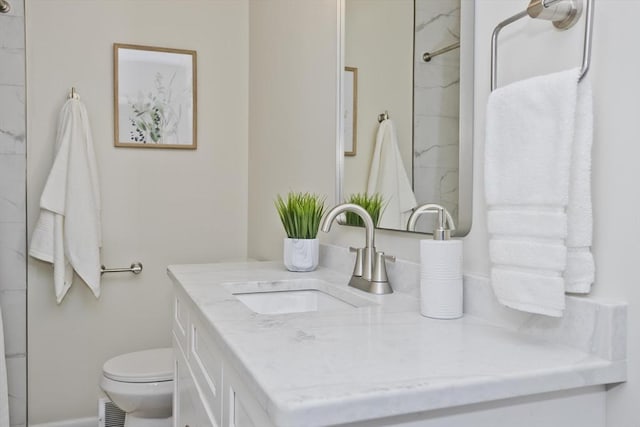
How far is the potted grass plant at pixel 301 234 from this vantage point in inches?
64.9

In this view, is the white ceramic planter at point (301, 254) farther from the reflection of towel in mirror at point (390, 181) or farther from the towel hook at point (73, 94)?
the towel hook at point (73, 94)

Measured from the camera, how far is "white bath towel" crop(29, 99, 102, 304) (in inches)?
90.9

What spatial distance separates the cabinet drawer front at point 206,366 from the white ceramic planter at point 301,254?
1.43 feet

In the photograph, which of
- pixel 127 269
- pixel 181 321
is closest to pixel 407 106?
pixel 181 321

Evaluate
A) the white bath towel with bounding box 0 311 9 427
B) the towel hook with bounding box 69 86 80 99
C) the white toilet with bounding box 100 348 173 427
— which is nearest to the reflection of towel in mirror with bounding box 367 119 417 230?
the white toilet with bounding box 100 348 173 427

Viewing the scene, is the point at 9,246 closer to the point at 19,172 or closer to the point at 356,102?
the point at 19,172

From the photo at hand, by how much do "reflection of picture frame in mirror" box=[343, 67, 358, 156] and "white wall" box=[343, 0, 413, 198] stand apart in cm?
2

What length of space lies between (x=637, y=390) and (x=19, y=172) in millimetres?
2487

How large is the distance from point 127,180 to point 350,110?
4.61 feet

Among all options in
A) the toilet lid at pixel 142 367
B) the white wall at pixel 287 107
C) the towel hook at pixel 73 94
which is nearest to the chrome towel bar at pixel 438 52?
the white wall at pixel 287 107

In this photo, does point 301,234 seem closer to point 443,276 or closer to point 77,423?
point 443,276

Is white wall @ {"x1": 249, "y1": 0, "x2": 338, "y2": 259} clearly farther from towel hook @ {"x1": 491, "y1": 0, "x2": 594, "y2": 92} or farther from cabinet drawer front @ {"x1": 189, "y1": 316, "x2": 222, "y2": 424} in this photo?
towel hook @ {"x1": 491, "y1": 0, "x2": 594, "y2": 92}

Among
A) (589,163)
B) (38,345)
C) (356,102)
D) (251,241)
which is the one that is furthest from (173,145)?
(589,163)

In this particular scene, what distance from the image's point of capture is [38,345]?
2424mm
